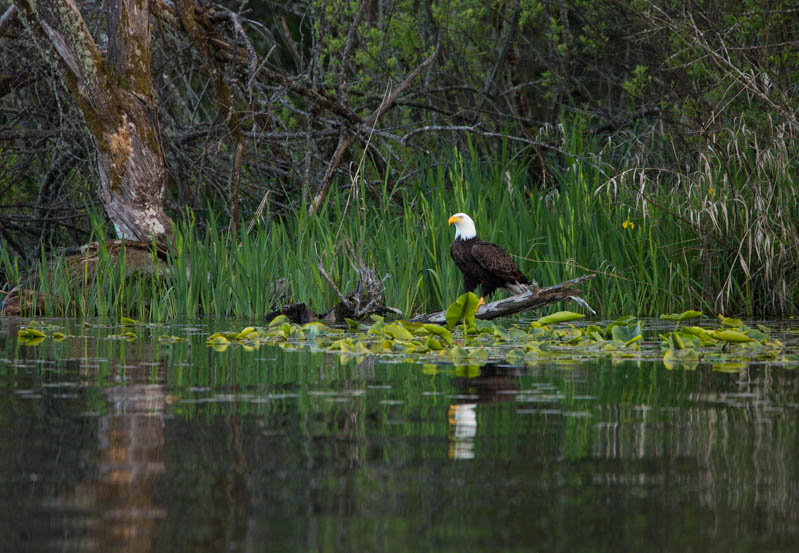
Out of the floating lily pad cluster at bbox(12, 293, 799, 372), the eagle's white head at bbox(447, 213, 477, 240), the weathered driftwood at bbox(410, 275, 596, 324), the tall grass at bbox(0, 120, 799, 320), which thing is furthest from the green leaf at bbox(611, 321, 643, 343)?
the eagle's white head at bbox(447, 213, 477, 240)

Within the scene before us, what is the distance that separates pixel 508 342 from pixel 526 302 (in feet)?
4.54

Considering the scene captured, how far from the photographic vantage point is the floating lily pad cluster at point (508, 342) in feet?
16.1

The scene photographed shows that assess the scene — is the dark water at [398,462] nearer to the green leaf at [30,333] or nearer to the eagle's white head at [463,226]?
the green leaf at [30,333]

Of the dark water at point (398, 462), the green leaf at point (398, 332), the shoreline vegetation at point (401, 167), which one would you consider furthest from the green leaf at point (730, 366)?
the shoreline vegetation at point (401, 167)

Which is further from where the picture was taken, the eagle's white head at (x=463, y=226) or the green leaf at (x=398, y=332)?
the eagle's white head at (x=463, y=226)

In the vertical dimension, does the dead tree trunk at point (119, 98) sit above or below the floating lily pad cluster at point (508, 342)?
above

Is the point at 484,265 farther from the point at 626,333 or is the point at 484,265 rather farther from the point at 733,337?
the point at 733,337

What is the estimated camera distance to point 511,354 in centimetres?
488

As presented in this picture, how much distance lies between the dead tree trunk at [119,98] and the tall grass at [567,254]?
1.02 meters

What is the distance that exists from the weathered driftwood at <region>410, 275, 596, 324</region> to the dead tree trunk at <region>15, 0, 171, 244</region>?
3.56 m

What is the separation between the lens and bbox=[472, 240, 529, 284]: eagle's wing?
7.81m

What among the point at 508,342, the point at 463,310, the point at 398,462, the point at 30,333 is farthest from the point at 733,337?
the point at 30,333

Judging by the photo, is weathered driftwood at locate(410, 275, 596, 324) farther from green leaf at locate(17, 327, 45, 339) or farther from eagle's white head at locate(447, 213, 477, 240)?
green leaf at locate(17, 327, 45, 339)

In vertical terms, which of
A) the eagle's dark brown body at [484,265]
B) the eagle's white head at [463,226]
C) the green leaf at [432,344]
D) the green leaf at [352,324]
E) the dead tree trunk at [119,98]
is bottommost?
the green leaf at [432,344]
